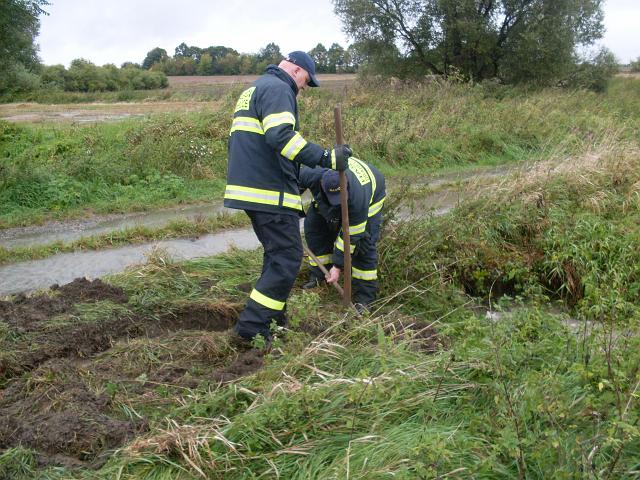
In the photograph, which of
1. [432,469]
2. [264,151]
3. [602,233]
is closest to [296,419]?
[432,469]

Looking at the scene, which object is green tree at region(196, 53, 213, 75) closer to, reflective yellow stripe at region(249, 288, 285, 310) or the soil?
the soil

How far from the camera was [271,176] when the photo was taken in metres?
4.46

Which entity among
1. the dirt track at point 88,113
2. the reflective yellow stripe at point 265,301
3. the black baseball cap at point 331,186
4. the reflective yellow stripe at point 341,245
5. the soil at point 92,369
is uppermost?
the black baseball cap at point 331,186

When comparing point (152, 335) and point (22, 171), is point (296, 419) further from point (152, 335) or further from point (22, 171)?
point (22, 171)

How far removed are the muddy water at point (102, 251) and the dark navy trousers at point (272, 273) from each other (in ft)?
6.80

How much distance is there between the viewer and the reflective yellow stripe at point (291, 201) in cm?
447

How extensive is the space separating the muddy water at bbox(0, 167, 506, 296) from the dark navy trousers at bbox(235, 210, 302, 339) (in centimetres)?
207

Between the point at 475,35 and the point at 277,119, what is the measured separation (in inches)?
747

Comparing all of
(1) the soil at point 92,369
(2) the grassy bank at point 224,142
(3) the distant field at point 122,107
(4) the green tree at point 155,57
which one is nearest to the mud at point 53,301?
(1) the soil at point 92,369

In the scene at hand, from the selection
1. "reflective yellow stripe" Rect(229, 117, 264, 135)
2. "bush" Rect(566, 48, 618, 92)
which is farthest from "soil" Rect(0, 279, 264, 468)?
"bush" Rect(566, 48, 618, 92)

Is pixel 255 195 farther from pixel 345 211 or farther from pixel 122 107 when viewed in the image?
pixel 122 107

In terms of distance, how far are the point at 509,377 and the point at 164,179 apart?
309 inches

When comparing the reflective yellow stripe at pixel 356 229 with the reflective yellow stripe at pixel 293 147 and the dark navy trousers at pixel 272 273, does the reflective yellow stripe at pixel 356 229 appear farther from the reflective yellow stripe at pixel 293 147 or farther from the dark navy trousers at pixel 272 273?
the reflective yellow stripe at pixel 293 147

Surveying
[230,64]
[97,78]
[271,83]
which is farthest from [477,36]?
[230,64]
